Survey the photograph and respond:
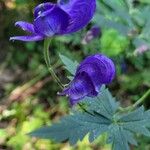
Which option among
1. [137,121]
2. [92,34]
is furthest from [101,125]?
[92,34]

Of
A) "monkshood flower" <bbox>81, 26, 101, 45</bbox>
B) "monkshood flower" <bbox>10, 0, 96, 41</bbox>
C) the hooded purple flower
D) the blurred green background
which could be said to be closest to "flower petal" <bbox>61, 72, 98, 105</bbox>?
the hooded purple flower

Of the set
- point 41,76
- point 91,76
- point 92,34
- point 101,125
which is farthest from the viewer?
point 41,76

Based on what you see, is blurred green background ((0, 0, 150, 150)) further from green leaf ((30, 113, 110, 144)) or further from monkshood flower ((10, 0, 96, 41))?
monkshood flower ((10, 0, 96, 41))

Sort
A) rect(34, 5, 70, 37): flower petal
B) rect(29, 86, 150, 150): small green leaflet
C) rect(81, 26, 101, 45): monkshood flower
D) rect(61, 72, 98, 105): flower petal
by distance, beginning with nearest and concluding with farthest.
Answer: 1. rect(34, 5, 70, 37): flower petal
2. rect(61, 72, 98, 105): flower petal
3. rect(29, 86, 150, 150): small green leaflet
4. rect(81, 26, 101, 45): monkshood flower

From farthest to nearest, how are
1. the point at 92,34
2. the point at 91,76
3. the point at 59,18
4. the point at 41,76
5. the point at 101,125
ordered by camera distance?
the point at 41,76 < the point at 92,34 < the point at 101,125 < the point at 91,76 < the point at 59,18

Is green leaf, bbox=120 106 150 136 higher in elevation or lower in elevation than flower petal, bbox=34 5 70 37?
lower

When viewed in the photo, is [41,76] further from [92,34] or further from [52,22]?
[52,22]
